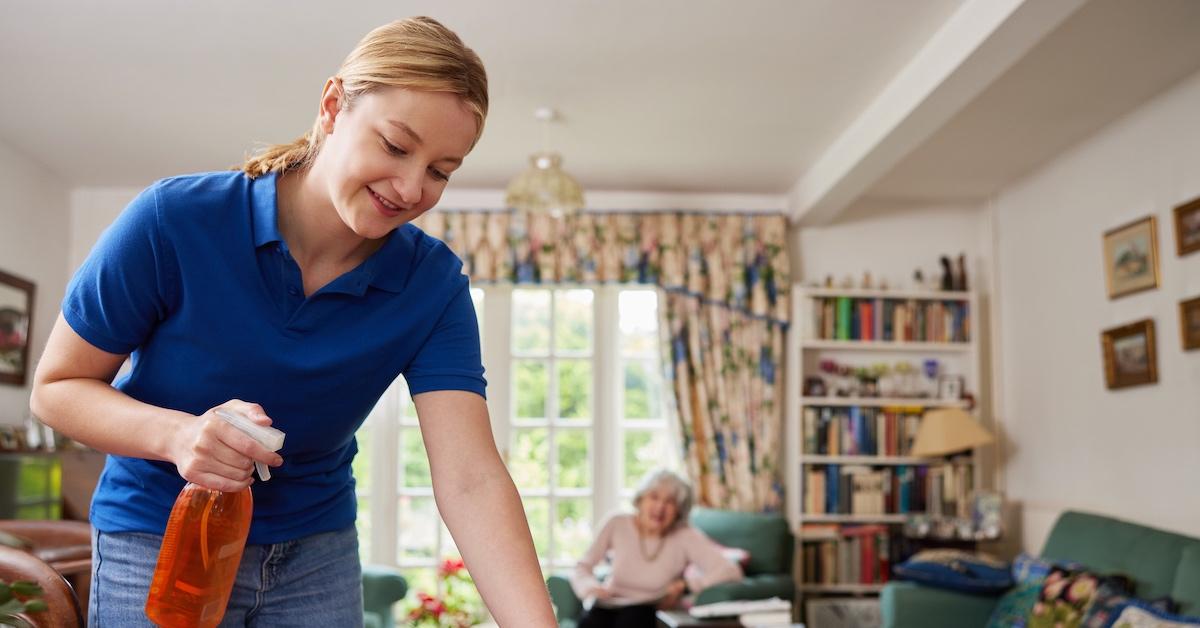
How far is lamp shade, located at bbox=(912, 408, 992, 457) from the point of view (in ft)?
18.6

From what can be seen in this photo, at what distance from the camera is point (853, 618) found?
231 inches

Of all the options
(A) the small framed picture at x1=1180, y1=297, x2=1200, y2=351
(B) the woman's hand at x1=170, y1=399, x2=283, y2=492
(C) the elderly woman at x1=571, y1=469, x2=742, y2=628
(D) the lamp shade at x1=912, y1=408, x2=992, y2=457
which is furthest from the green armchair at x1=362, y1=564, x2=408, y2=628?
(B) the woman's hand at x1=170, y1=399, x2=283, y2=492

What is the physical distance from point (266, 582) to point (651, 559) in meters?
4.02

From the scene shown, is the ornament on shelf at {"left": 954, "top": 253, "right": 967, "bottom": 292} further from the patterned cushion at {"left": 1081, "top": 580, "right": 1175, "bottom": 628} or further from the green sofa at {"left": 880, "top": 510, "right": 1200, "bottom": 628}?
the patterned cushion at {"left": 1081, "top": 580, "right": 1175, "bottom": 628}

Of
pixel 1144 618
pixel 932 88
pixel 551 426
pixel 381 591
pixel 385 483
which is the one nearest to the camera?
pixel 1144 618

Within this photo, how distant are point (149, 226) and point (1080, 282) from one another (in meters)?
4.99

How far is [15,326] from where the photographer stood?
5441 mm

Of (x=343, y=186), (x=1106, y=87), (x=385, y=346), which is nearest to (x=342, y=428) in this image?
(x=385, y=346)

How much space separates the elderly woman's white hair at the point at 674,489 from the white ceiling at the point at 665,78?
160cm

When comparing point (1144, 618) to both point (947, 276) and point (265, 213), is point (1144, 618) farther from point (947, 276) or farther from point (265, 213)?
point (265, 213)

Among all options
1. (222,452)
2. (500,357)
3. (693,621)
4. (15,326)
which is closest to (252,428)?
(222,452)

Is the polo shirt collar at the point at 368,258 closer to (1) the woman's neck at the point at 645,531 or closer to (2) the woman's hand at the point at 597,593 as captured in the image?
(2) the woman's hand at the point at 597,593

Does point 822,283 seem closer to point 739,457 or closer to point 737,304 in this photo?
point 737,304

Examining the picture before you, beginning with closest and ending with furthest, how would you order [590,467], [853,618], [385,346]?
[385,346] < [853,618] < [590,467]
